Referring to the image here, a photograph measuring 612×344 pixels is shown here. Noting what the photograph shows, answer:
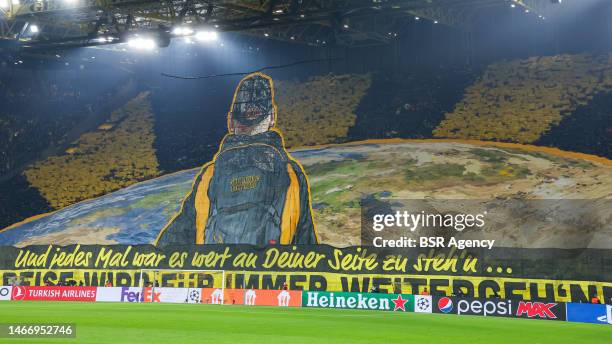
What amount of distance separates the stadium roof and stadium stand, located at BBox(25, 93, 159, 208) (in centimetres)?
556

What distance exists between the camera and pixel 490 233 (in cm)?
3062

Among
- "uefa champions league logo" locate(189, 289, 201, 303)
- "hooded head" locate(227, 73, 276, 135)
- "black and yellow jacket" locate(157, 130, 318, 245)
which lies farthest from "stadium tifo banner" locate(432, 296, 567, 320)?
"hooded head" locate(227, 73, 276, 135)

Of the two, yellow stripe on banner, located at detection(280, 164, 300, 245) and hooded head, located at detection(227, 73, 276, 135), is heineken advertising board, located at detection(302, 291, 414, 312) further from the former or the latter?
Result: hooded head, located at detection(227, 73, 276, 135)

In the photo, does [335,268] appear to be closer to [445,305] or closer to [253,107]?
[445,305]

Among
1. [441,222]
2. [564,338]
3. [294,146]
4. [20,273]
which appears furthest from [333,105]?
[564,338]

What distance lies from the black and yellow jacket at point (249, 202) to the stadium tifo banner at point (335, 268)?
160cm

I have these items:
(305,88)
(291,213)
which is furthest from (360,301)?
(305,88)

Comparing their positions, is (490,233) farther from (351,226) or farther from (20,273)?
(20,273)

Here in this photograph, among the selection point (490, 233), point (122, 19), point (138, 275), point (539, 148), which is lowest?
point (138, 275)

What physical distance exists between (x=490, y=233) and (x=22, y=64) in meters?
28.6

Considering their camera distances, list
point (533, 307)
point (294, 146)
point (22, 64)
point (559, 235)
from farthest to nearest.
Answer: point (22, 64), point (294, 146), point (559, 235), point (533, 307)

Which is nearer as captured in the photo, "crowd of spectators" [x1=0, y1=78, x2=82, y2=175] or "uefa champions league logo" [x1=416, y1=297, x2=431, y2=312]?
"uefa champions league logo" [x1=416, y1=297, x2=431, y2=312]

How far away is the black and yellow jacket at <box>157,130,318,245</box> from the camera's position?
34719 millimetres

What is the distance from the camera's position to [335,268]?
31.2 metres
